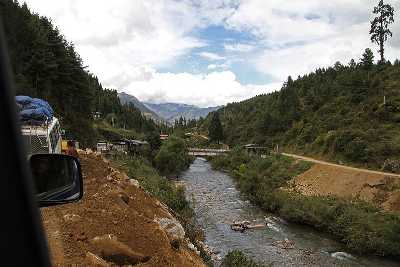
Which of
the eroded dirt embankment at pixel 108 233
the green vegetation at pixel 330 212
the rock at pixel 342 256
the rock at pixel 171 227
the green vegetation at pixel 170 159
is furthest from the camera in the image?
the green vegetation at pixel 170 159

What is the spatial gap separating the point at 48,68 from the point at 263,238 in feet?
74.5

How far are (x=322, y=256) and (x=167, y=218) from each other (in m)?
10.5

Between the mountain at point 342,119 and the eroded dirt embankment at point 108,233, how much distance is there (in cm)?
2863

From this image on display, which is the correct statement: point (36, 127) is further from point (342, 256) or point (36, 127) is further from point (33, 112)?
point (342, 256)

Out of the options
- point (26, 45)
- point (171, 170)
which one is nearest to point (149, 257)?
point (26, 45)

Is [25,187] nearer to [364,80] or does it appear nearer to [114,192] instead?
[114,192]

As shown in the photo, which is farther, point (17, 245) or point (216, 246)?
point (216, 246)

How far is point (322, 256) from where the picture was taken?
2453cm

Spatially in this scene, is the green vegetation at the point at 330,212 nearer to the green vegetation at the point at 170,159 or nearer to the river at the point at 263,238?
the river at the point at 263,238

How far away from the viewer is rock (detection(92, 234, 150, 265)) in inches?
435

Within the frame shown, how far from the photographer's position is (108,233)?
1230 centimetres

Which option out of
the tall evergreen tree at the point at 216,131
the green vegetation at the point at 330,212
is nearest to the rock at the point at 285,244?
the green vegetation at the point at 330,212

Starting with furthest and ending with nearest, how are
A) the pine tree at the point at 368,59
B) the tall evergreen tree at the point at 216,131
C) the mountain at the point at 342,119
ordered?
the tall evergreen tree at the point at 216,131 < the pine tree at the point at 368,59 < the mountain at the point at 342,119

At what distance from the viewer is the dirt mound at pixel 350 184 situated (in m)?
32.7
